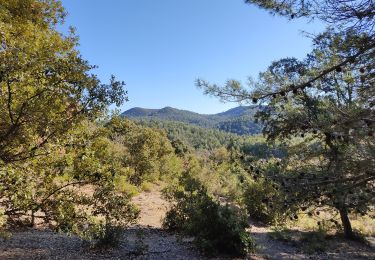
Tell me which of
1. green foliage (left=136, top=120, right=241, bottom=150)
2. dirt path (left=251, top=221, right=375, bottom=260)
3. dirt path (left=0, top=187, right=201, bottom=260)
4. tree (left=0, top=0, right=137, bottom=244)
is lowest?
dirt path (left=251, top=221, right=375, bottom=260)

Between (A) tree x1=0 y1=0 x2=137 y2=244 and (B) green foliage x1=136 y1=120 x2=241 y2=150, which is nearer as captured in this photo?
(A) tree x1=0 y1=0 x2=137 y2=244

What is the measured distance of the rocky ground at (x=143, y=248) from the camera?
27.8ft

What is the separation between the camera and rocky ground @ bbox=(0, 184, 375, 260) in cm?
847

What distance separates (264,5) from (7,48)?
13.5 feet

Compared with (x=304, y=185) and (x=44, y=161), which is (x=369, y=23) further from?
(x=44, y=161)

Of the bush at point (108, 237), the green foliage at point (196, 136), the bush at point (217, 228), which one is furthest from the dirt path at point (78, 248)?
the green foliage at point (196, 136)

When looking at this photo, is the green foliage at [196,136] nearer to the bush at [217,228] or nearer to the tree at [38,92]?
the bush at [217,228]

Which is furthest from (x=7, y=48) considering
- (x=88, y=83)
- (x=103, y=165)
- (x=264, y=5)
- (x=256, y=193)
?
(x=256, y=193)

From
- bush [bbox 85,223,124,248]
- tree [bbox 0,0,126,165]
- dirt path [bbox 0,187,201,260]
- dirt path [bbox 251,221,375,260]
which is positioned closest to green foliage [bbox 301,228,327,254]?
dirt path [bbox 251,221,375,260]

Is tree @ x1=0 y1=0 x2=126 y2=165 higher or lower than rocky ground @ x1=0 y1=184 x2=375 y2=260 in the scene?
higher

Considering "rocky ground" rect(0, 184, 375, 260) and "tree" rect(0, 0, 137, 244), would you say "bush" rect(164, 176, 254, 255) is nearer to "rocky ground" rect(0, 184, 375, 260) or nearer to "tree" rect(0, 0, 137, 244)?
"rocky ground" rect(0, 184, 375, 260)

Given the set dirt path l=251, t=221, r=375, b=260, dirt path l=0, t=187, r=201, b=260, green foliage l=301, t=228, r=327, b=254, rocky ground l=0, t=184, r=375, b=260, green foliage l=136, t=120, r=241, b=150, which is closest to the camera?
dirt path l=0, t=187, r=201, b=260

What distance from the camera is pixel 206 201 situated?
1000 centimetres

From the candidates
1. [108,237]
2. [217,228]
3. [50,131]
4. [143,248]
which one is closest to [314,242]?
[217,228]
